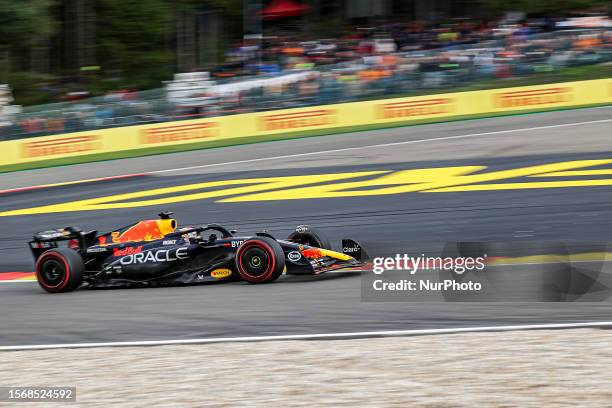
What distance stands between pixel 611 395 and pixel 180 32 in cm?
3488

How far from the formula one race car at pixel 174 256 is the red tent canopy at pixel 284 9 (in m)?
27.3

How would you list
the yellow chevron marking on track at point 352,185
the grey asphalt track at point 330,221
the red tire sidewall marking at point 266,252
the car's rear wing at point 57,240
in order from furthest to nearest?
the yellow chevron marking on track at point 352,185
the car's rear wing at point 57,240
the red tire sidewall marking at point 266,252
the grey asphalt track at point 330,221

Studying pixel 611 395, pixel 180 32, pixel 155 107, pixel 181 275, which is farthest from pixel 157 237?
pixel 180 32

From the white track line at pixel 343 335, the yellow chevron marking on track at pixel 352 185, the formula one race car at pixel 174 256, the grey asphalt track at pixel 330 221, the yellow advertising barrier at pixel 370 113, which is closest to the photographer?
the white track line at pixel 343 335

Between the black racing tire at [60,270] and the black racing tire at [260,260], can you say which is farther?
the black racing tire at [60,270]

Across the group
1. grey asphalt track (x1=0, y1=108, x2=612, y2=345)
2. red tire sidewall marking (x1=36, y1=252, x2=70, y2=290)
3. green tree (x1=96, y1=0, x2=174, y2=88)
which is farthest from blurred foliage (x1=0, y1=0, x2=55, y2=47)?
red tire sidewall marking (x1=36, y1=252, x2=70, y2=290)

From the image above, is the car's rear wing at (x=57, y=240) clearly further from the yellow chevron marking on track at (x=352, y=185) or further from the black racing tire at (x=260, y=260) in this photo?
the yellow chevron marking on track at (x=352, y=185)

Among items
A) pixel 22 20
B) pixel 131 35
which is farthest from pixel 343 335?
pixel 131 35

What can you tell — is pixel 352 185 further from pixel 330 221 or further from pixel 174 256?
pixel 174 256

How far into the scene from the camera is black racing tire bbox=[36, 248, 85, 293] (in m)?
10.7

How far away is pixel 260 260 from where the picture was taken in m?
9.84

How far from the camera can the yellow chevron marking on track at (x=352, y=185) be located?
616 inches

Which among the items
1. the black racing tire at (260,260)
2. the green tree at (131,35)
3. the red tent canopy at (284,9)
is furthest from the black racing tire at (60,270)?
the red tent canopy at (284,9)

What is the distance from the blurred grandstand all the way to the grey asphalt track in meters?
1.28
